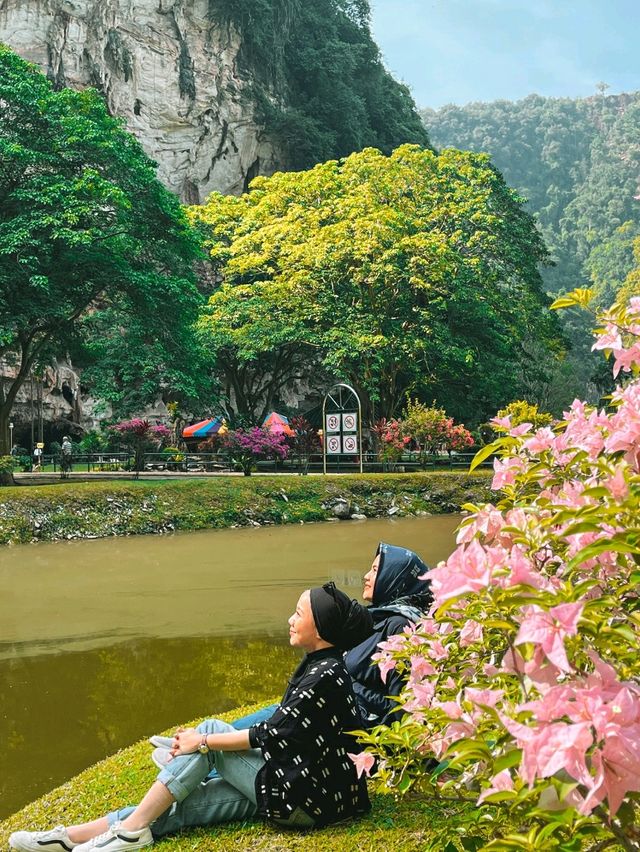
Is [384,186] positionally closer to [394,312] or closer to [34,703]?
[394,312]

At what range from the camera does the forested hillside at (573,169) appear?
70062 mm

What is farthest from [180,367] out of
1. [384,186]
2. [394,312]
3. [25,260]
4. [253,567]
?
[253,567]

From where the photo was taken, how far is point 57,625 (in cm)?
739

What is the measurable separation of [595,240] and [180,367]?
66306 mm

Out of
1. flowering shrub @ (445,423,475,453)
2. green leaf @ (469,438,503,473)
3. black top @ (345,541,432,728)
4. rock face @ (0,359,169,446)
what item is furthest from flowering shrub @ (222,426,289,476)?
green leaf @ (469,438,503,473)

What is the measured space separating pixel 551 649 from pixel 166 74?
3719 centimetres

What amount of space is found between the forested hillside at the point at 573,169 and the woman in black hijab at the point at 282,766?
52697 mm

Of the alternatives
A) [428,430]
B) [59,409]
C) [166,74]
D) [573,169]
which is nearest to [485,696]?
[428,430]

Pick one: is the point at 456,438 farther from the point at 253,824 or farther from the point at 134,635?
the point at 253,824

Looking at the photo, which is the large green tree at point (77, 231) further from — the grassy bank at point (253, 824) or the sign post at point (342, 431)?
the grassy bank at point (253, 824)

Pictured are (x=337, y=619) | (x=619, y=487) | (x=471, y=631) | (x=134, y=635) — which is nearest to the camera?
(x=619, y=487)

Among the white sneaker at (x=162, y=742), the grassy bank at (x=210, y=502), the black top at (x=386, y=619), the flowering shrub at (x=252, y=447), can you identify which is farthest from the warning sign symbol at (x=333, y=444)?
the white sneaker at (x=162, y=742)

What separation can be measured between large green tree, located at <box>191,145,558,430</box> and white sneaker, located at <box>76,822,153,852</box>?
20106mm

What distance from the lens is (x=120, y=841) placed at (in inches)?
110
